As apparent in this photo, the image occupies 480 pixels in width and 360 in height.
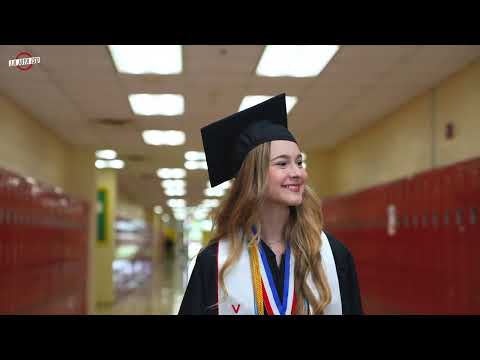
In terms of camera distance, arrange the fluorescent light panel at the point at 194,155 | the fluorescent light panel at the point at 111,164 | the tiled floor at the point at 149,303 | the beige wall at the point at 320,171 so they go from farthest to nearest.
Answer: the fluorescent light panel at the point at 111,164
the beige wall at the point at 320,171
the fluorescent light panel at the point at 194,155
the tiled floor at the point at 149,303

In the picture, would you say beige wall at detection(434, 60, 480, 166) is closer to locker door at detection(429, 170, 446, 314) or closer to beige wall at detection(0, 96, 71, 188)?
locker door at detection(429, 170, 446, 314)

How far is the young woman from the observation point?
1470mm

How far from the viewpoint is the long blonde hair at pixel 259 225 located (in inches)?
58.1

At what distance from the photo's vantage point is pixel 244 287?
1487 millimetres

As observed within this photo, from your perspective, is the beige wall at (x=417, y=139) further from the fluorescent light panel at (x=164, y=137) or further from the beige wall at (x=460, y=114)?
the fluorescent light panel at (x=164, y=137)

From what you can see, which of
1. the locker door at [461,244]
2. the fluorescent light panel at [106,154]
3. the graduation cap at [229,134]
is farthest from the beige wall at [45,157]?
the graduation cap at [229,134]

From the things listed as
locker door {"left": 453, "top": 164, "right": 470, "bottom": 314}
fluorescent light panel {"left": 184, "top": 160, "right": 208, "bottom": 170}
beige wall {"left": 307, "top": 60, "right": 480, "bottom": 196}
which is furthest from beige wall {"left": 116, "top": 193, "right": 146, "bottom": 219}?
locker door {"left": 453, "top": 164, "right": 470, "bottom": 314}

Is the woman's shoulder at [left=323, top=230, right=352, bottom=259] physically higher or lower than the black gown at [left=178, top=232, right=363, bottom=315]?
higher

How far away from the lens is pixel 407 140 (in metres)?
7.28

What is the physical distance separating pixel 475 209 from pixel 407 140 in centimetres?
270

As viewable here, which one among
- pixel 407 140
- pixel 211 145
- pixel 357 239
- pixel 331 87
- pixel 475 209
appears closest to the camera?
pixel 211 145

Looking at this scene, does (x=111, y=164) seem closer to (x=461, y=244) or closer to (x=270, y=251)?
(x=461, y=244)
